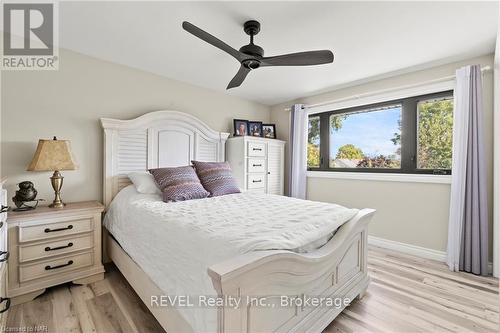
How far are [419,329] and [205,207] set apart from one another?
67.7 inches

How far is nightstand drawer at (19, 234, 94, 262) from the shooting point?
5.94ft

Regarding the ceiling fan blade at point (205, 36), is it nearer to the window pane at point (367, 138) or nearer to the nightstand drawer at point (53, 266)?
the nightstand drawer at point (53, 266)

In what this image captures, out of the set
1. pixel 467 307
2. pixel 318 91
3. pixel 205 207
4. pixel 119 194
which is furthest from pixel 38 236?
pixel 318 91

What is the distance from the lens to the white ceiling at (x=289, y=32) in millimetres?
1687

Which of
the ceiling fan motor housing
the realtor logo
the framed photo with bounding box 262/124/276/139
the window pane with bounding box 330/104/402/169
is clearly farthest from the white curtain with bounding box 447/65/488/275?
the realtor logo

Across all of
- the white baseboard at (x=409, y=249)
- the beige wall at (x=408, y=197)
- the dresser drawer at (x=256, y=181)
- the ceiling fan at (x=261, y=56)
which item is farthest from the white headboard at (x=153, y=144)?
the white baseboard at (x=409, y=249)

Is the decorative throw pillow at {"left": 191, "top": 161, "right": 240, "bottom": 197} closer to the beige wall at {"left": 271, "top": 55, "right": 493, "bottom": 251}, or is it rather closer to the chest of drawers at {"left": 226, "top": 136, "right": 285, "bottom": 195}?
the chest of drawers at {"left": 226, "top": 136, "right": 285, "bottom": 195}

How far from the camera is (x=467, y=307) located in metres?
1.76

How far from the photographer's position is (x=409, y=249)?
2814mm

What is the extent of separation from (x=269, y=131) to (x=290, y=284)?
3.24 m

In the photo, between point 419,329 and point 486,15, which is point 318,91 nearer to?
point 486,15

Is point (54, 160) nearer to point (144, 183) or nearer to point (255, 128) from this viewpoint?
point (144, 183)

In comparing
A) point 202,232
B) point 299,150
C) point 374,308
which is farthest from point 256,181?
point 202,232

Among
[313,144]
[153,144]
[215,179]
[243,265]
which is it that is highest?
[313,144]
